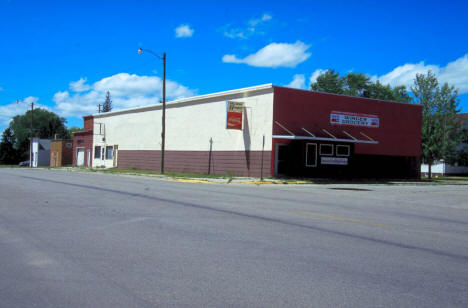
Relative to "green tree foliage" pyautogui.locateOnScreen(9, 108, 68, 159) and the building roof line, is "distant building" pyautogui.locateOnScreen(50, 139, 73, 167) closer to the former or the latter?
the building roof line

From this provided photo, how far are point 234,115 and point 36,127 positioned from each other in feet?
307

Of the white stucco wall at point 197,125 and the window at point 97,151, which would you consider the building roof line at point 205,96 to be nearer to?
the white stucco wall at point 197,125

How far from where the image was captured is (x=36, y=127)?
109m

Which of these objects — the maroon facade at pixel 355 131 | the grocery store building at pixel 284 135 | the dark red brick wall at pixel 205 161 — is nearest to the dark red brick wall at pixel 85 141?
the dark red brick wall at pixel 205 161

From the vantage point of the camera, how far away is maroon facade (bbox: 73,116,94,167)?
50.1 m

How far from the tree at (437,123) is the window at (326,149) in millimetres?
17306

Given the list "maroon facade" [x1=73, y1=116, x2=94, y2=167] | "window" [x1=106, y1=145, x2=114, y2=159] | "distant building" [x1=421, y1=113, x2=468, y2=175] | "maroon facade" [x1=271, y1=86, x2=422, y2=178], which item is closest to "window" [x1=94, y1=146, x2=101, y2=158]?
"maroon facade" [x1=73, y1=116, x2=94, y2=167]

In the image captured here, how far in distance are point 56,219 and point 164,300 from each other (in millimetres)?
5676

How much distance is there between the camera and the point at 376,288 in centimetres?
481

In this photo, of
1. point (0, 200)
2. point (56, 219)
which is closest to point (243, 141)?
point (0, 200)

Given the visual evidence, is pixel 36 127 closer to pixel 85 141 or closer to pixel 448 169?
pixel 85 141

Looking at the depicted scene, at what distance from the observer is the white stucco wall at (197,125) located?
2866 centimetres

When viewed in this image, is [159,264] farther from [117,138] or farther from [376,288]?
[117,138]

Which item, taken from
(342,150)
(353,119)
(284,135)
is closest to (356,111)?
(353,119)
